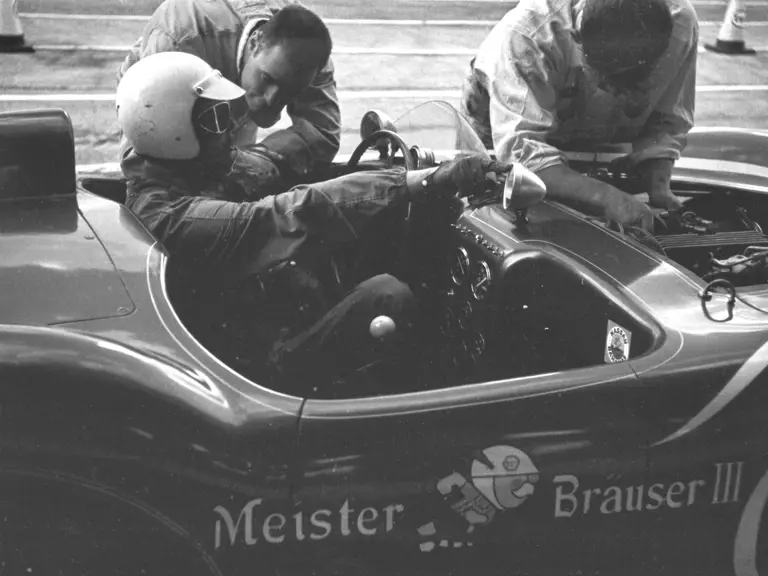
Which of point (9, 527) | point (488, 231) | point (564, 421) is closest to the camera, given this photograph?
point (9, 527)

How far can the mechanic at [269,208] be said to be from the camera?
112 inches

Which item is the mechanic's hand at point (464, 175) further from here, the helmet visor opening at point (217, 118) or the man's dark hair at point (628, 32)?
the man's dark hair at point (628, 32)

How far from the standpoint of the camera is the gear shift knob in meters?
2.86

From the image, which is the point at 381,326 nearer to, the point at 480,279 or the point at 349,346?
→ the point at 349,346

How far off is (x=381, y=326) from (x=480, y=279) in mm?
360

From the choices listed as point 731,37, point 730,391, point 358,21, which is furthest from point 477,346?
point 731,37

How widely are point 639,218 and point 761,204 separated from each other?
0.91 meters

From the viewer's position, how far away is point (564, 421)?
2.50 metres

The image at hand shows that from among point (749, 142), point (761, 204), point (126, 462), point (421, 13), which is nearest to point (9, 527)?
point (126, 462)

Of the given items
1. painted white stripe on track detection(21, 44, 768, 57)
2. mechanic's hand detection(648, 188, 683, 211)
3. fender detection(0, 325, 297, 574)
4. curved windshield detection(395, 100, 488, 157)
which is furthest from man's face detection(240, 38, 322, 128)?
painted white stripe on track detection(21, 44, 768, 57)

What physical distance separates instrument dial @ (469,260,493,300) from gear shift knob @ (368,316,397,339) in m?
0.31

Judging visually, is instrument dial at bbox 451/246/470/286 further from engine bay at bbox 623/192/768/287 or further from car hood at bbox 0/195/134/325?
car hood at bbox 0/195/134/325

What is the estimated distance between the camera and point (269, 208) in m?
2.87

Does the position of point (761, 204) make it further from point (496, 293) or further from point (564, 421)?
point (564, 421)
